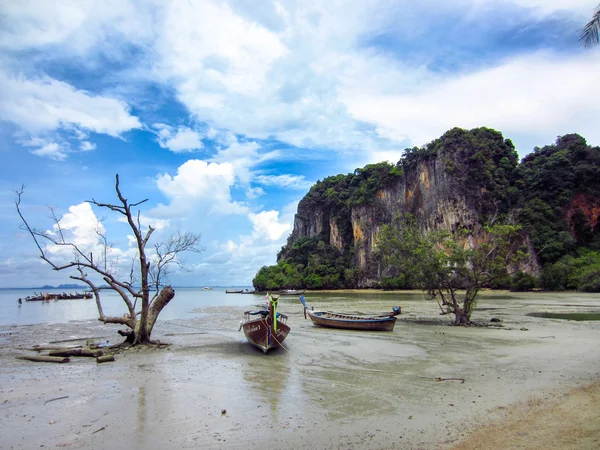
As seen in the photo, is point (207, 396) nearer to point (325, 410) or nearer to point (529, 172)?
point (325, 410)

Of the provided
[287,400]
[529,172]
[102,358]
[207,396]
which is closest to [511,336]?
[287,400]

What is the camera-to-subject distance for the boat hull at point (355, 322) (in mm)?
17859

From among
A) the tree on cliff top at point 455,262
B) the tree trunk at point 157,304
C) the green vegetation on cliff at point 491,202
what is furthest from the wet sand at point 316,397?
the green vegetation on cliff at point 491,202

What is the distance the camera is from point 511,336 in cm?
1546

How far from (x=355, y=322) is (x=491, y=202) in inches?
2188

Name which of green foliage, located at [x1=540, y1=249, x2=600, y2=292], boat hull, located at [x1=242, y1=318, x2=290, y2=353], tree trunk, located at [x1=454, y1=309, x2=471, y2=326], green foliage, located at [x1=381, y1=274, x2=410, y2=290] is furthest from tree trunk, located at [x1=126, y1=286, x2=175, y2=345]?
green foliage, located at [x1=381, y1=274, x2=410, y2=290]

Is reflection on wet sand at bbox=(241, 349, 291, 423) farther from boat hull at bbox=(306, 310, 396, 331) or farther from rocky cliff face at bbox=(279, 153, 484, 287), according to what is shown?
rocky cliff face at bbox=(279, 153, 484, 287)

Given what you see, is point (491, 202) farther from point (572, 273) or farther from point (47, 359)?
point (47, 359)

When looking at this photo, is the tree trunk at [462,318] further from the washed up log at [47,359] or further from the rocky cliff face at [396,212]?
the rocky cliff face at [396,212]

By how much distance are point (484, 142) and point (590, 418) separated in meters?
71.4

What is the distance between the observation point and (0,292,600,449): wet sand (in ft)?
18.6

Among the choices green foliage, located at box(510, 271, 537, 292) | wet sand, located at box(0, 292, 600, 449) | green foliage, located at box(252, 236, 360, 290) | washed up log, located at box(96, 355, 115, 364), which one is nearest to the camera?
wet sand, located at box(0, 292, 600, 449)

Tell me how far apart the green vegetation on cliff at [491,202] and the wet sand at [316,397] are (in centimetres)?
3285

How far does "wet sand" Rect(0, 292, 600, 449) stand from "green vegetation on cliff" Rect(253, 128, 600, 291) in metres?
32.9
